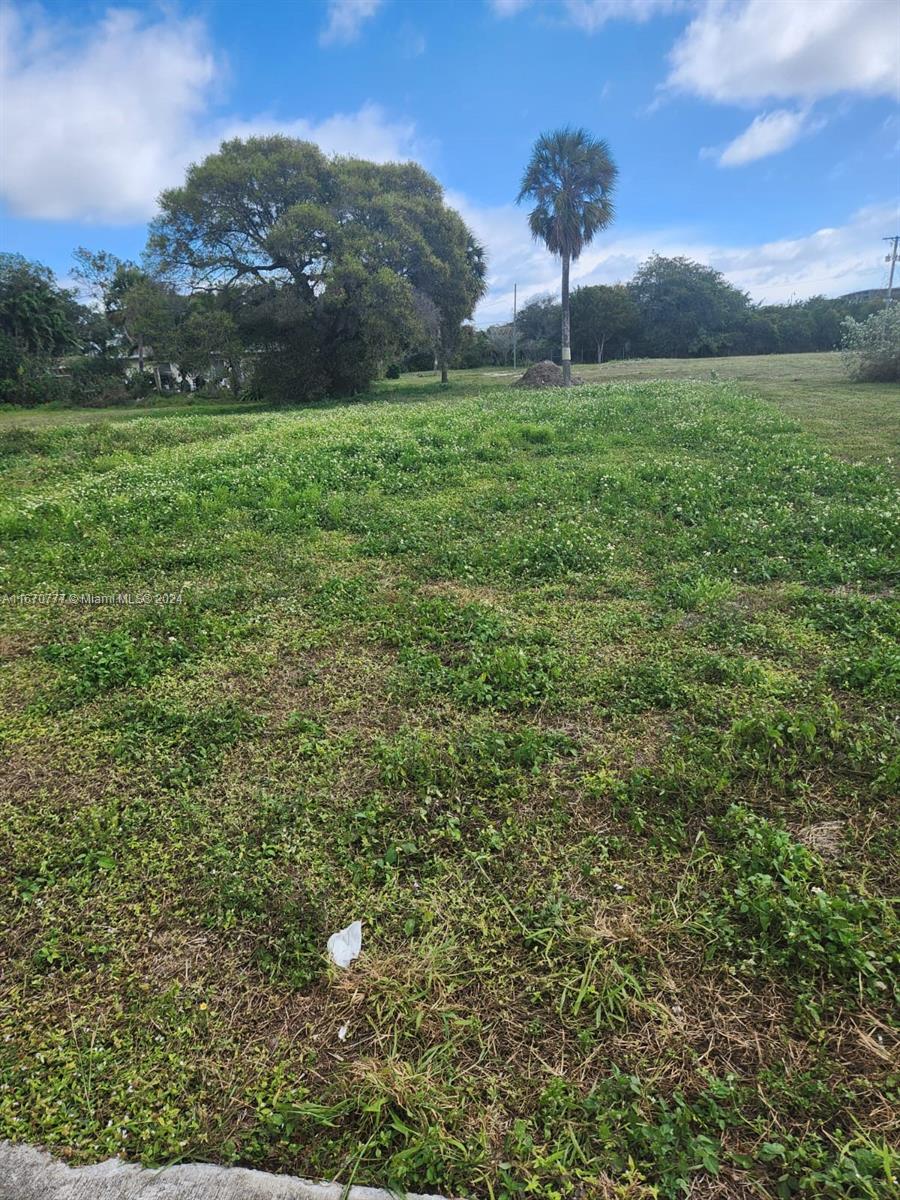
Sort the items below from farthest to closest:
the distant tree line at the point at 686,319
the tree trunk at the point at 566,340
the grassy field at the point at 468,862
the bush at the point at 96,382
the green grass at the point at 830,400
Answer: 1. the distant tree line at the point at 686,319
2. the bush at the point at 96,382
3. the tree trunk at the point at 566,340
4. the green grass at the point at 830,400
5. the grassy field at the point at 468,862

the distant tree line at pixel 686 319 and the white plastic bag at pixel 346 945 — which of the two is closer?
the white plastic bag at pixel 346 945

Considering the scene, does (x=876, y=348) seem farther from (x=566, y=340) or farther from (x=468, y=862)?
(x=468, y=862)

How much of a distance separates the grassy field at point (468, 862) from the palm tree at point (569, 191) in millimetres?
23407

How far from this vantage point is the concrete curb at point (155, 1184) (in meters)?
1.59

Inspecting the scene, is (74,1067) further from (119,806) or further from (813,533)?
(813,533)

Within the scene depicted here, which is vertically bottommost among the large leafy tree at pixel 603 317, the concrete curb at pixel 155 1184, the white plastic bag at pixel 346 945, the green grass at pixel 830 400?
the concrete curb at pixel 155 1184

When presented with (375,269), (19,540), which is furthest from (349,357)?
(19,540)

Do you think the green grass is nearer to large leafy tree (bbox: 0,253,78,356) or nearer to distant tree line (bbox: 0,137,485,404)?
distant tree line (bbox: 0,137,485,404)

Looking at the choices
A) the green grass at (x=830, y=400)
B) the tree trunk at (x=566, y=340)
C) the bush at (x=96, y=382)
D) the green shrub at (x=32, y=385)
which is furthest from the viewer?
the bush at (x=96, y=382)

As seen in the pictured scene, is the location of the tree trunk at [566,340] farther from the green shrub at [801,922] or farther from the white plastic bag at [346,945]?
the white plastic bag at [346,945]

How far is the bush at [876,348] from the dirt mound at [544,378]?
32.5 ft

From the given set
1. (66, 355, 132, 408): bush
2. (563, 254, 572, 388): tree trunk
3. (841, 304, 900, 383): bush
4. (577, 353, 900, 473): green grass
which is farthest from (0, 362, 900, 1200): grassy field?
(66, 355, 132, 408): bush

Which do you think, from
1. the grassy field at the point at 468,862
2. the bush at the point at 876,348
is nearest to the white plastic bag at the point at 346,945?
the grassy field at the point at 468,862

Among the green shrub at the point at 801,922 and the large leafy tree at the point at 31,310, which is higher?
the large leafy tree at the point at 31,310
